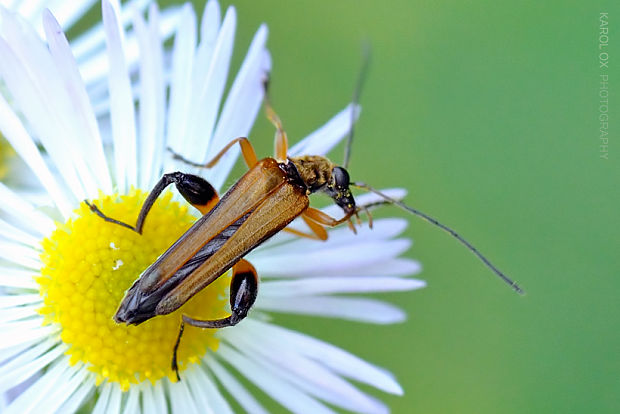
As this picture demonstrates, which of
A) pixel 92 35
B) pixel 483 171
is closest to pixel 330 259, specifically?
pixel 483 171

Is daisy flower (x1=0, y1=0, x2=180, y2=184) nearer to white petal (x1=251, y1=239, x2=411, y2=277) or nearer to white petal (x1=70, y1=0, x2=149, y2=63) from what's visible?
white petal (x1=70, y1=0, x2=149, y2=63)

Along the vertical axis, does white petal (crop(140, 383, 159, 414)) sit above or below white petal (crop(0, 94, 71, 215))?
below

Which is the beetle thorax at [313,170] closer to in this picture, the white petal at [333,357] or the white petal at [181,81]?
the white petal at [181,81]

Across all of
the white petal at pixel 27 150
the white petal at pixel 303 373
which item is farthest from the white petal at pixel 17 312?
the white petal at pixel 303 373

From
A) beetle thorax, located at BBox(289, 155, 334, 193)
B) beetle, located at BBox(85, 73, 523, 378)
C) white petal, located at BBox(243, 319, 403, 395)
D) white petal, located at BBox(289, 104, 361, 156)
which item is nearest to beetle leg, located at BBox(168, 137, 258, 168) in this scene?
beetle, located at BBox(85, 73, 523, 378)

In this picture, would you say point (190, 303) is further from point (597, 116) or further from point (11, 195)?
point (597, 116)

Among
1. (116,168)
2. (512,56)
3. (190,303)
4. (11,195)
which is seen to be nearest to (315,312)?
(190,303)
